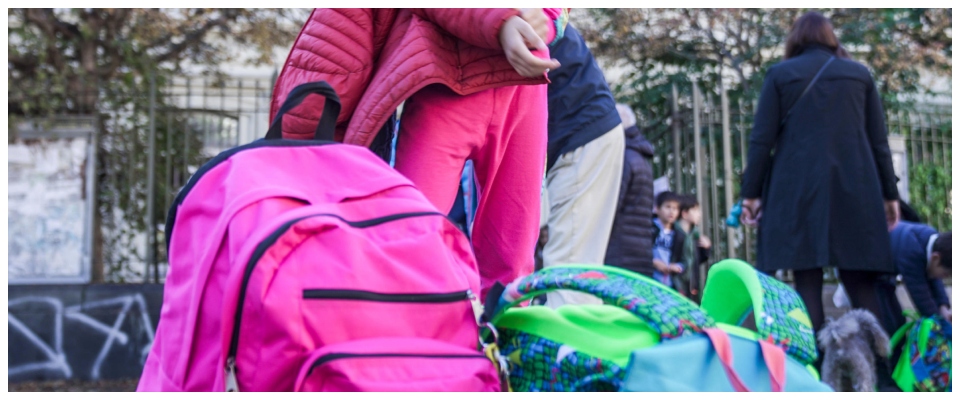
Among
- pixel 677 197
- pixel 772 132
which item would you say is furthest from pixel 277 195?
pixel 677 197

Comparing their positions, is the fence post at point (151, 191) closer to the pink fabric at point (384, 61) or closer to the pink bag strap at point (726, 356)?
the pink fabric at point (384, 61)

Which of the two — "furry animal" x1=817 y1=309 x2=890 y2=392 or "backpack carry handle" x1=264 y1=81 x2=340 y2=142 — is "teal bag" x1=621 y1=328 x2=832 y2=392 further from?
"furry animal" x1=817 y1=309 x2=890 y2=392

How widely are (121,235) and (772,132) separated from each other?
418 cm

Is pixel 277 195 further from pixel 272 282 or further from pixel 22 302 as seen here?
pixel 22 302

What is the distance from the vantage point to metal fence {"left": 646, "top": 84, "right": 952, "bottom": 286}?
245 inches

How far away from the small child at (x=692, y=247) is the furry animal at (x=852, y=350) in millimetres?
1895

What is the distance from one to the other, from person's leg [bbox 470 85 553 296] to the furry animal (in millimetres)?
1570

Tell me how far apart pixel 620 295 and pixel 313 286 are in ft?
1.63

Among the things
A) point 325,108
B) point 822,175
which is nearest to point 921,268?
point 822,175

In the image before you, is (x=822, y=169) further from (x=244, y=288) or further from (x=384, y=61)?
(x=244, y=288)

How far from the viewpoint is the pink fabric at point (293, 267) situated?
56.3 inches

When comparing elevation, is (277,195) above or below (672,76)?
below

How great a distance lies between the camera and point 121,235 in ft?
19.4

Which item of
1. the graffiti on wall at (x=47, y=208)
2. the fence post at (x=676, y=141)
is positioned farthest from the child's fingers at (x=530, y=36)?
the graffiti on wall at (x=47, y=208)
